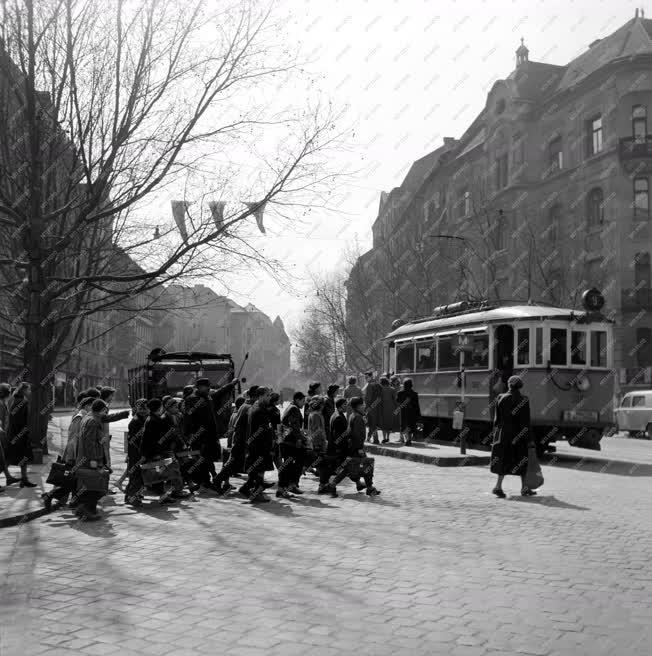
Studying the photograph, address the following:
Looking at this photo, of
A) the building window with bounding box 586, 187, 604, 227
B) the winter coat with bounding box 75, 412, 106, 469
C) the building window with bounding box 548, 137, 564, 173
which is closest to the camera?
the winter coat with bounding box 75, 412, 106, 469

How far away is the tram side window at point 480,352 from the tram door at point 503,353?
1.19 feet

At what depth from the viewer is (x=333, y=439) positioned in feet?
43.7

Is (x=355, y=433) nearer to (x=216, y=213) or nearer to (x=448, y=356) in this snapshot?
(x=216, y=213)

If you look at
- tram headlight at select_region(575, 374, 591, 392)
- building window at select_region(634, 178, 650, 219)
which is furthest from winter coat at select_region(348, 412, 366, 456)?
building window at select_region(634, 178, 650, 219)

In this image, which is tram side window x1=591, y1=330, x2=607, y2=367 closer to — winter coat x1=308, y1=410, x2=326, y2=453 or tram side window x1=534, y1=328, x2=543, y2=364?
tram side window x1=534, y1=328, x2=543, y2=364

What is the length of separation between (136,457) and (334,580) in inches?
236

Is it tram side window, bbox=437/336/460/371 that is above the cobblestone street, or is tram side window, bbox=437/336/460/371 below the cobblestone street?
above

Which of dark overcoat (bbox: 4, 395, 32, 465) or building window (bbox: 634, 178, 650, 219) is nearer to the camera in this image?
dark overcoat (bbox: 4, 395, 32, 465)

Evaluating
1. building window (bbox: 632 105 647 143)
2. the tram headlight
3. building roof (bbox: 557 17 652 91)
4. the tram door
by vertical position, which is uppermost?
building roof (bbox: 557 17 652 91)

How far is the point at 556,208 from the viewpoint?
45219 millimetres

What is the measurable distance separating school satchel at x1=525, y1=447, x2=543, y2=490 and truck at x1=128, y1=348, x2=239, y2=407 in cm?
1514

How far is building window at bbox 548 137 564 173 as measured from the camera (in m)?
46.0

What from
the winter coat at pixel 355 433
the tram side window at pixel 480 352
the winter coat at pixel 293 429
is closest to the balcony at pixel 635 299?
the tram side window at pixel 480 352

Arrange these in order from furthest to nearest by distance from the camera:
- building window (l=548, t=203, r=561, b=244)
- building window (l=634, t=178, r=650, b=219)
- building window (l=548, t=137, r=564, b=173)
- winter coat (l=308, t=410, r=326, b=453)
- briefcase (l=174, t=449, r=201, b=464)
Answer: building window (l=548, t=137, r=564, b=173), building window (l=548, t=203, r=561, b=244), building window (l=634, t=178, r=650, b=219), winter coat (l=308, t=410, r=326, b=453), briefcase (l=174, t=449, r=201, b=464)
